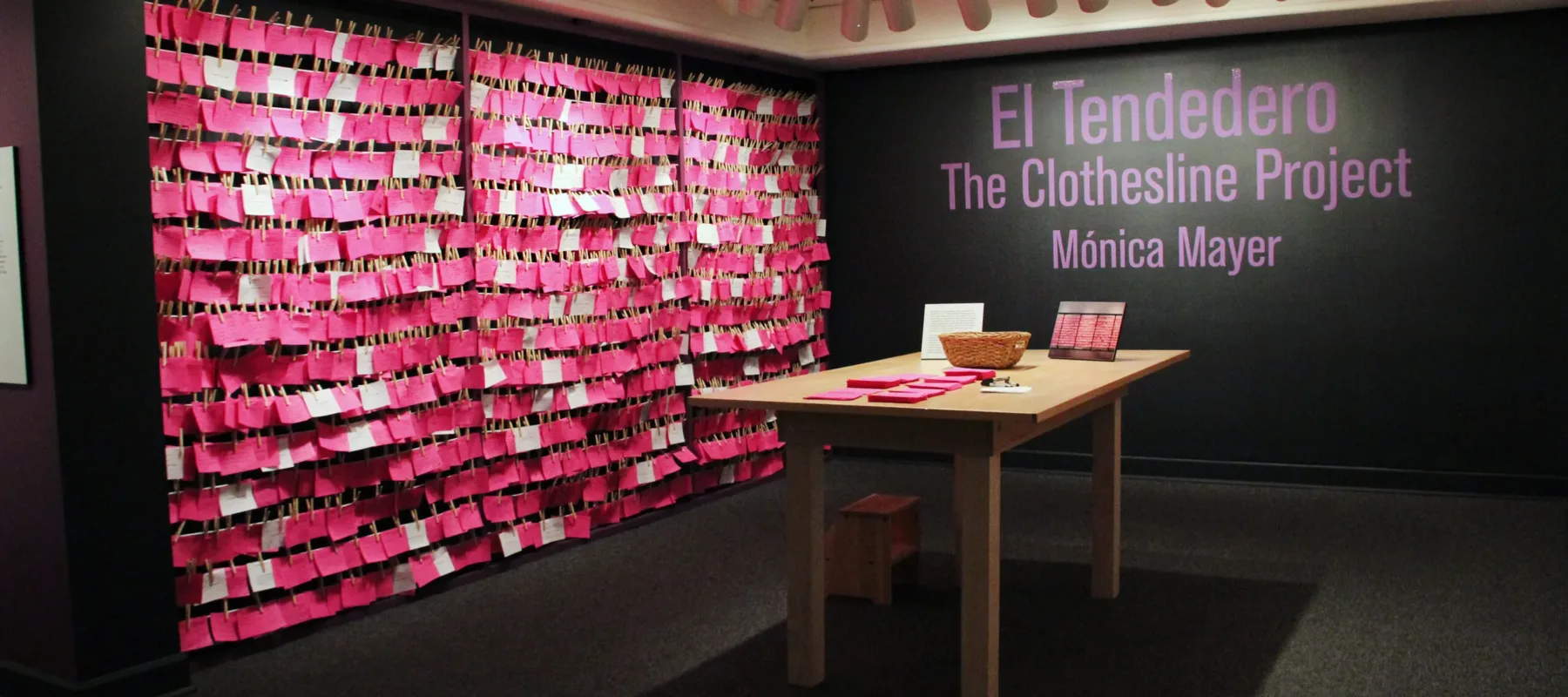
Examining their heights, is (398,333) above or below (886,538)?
above

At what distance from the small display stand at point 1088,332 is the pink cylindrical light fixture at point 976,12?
1.11m

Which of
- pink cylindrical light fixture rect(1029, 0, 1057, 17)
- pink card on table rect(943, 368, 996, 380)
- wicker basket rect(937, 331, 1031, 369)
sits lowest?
pink card on table rect(943, 368, 996, 380)

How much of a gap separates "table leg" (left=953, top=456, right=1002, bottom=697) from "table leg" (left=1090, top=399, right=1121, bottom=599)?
3.84ft

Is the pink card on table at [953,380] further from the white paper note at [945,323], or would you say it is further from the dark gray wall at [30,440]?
the dark gray wall at [30,440]

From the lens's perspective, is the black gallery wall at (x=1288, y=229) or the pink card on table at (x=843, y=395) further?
the black gallery wall at (x=1288, y=229)

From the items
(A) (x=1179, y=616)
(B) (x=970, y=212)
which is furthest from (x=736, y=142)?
(A) (x=1179, y=616)

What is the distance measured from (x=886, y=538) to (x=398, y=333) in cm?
175

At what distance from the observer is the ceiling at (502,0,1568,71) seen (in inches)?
209

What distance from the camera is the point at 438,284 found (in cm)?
439

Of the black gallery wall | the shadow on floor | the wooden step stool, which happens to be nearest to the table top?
the wooden step stool

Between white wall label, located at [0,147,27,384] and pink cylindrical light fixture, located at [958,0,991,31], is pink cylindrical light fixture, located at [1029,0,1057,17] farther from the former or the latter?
white wall label, located at [0,147,27,384]

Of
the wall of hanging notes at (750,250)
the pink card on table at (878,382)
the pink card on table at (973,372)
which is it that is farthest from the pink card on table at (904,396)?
the wall of hanging notes at (750,250)

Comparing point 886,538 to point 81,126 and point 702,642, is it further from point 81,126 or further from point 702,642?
point 81,126

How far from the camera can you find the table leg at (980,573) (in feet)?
9.95
